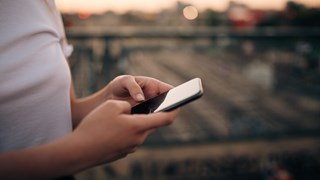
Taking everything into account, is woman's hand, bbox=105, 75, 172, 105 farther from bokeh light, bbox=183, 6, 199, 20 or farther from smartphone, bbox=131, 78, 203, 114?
bokeh light, bbox=183, 6, 199, 20

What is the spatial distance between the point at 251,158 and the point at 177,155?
0.88 meters

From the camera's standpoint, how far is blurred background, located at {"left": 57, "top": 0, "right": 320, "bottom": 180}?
11.2 feet

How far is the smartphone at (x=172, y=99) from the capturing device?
997 millimetres

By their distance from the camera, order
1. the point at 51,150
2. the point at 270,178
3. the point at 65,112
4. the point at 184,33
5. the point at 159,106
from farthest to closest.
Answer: the point at 270,178 < the point at 184,33 < the point at 65,112 < the point at 159,106 < the point at 51,150

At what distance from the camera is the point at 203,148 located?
3.67 metres

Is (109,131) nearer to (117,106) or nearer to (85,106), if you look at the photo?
(117,106)

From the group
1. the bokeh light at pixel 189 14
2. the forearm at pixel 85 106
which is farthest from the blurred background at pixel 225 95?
the forearm at pixel 85 106

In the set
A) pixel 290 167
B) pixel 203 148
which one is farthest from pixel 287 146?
pixel 203 148

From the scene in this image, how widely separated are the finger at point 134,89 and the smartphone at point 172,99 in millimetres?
23

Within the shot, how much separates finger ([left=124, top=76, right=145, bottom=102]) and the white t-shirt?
8.3 inches

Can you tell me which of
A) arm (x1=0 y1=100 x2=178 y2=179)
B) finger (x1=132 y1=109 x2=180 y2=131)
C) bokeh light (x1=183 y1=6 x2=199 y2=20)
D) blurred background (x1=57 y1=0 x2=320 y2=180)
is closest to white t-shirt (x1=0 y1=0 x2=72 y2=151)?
arm (x1=0 y1=100 x2=178 y2=179)

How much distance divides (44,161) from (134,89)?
400 mm

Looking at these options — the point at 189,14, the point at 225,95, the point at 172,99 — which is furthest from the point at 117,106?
the point at 189,14

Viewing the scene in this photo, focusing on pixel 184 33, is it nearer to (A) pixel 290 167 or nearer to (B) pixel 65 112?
(A) pixel 290 167
